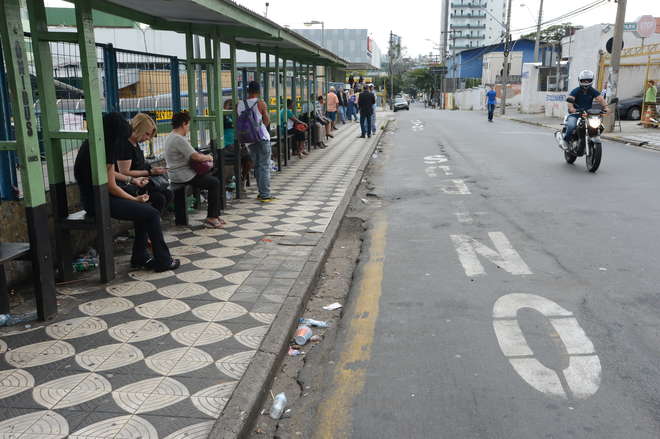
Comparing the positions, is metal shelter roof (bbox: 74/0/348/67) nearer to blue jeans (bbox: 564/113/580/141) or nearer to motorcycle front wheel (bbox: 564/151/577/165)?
blue jeans (bbox: 564/113/580/141)

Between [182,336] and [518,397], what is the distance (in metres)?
2.26

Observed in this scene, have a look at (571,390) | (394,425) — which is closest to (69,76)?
(394,425)

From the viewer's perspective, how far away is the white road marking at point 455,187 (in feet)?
33.1

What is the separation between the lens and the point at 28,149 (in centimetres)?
411

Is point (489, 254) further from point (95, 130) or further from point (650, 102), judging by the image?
point (650, 102)

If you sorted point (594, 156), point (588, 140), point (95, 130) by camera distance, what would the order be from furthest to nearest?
point (588, 140)
point (594, 156)
point (95, 130)

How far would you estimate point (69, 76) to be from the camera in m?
5.86

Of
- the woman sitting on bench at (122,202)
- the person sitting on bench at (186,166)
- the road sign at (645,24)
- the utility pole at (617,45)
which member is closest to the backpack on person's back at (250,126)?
the person sitting on bench at (186,166)

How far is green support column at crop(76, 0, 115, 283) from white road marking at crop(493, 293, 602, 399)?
3359 mm

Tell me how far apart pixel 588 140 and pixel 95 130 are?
394 inches

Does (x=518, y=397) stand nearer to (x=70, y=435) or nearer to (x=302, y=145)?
(x=70, y=435)

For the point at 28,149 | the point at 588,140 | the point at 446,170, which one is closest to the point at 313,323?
the point at 28,149

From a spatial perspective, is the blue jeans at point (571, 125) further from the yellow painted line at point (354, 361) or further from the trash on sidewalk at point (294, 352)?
the trash on sidewalk at point (294, 352)

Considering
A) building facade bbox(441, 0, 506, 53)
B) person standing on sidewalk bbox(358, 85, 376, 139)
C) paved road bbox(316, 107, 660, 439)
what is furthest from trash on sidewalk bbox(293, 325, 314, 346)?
building facade bbox(441, 0, 506, 53)
